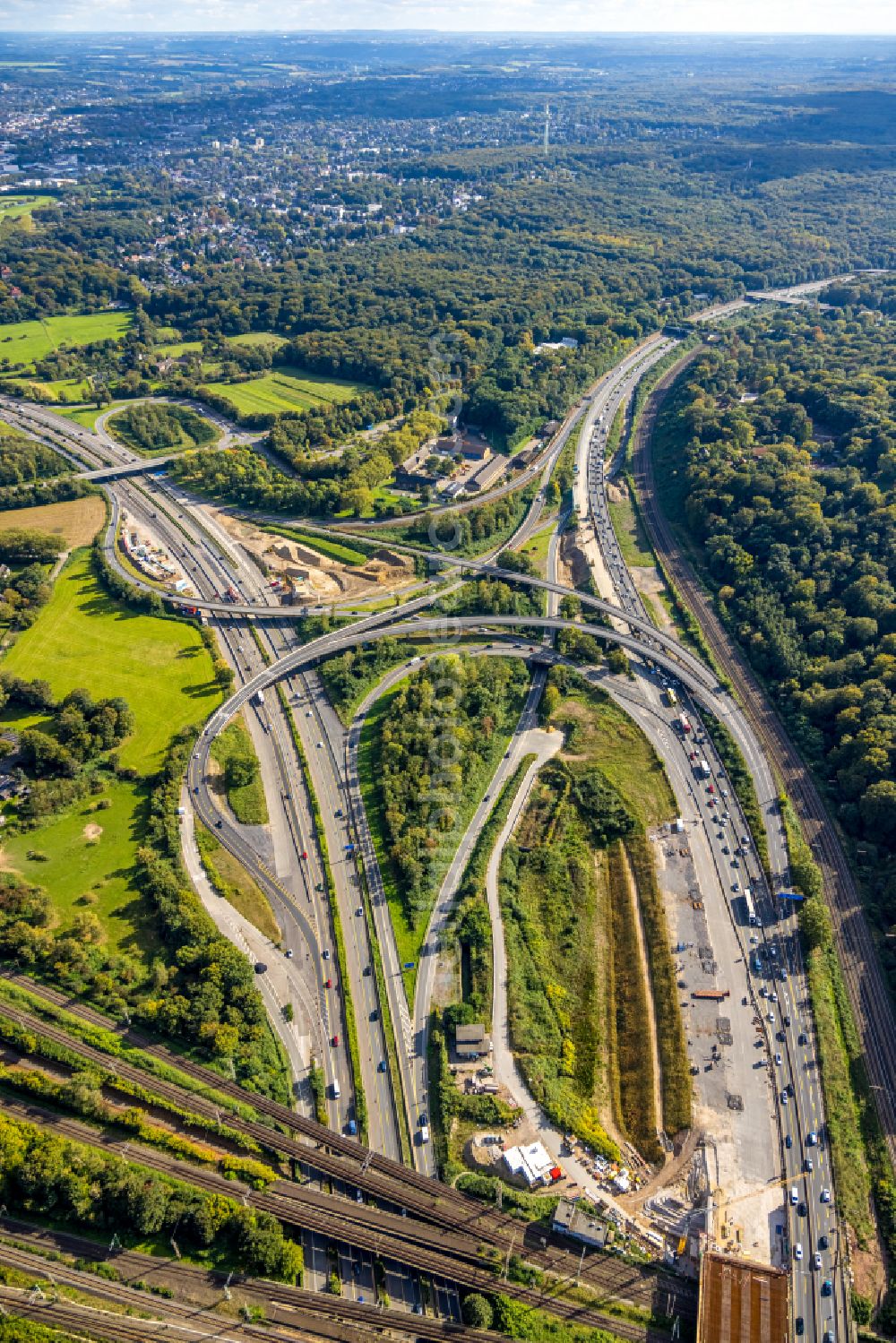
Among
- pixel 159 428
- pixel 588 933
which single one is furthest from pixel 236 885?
pixel 159 428

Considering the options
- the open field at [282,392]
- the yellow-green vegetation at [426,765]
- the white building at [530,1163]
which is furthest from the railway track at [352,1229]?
the open field at [282,392]

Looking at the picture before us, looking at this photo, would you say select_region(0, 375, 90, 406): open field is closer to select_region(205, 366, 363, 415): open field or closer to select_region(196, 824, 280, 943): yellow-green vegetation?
select_region(205, 366, 363, 415): open field

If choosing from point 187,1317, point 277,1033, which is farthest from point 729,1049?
point 187,1317

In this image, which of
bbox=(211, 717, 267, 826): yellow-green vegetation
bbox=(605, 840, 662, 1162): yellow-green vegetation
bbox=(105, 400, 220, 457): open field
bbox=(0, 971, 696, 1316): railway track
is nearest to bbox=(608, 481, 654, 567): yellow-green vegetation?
bbox=(605, 840, 662, 1162): yellow-green vegetation

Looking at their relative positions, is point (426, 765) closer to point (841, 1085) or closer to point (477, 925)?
point (477, 925)

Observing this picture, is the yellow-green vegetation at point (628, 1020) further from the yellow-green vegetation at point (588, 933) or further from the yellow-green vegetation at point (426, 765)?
the yellow-green vegetation at point (426, 765)

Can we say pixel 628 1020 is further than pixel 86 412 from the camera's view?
No
